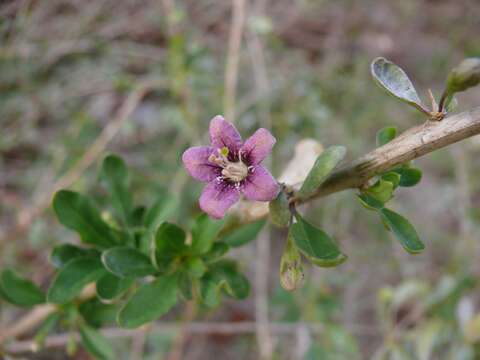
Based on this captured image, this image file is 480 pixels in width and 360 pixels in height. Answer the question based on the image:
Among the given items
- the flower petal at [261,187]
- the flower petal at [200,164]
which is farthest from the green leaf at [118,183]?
the flower petal at [261,187]

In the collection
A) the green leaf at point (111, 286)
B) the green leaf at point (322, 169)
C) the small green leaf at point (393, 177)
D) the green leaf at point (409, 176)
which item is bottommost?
the green leaf at point (409, 176)

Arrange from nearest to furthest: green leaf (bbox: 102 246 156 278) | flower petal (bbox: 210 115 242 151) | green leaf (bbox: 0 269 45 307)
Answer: flower petal (bbox: 210 115 242 151) < green leaf (bbox: 102 246 156 278) < green leaf (bbox: 0 269 45 307)

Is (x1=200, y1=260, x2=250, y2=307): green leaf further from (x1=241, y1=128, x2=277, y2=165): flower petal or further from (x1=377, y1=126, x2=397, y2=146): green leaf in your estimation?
(x1=377, y1=126, x2=397, y2=146): green leaf

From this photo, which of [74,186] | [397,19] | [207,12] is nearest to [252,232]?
[74,186]

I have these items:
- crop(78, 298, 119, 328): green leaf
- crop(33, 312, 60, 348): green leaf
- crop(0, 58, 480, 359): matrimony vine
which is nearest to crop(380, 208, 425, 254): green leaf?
crop(0, 58, 480, 359): matrimony vine

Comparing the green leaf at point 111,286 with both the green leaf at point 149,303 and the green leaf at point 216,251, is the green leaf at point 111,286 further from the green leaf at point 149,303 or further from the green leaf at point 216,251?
the green leaf at point 216,251
